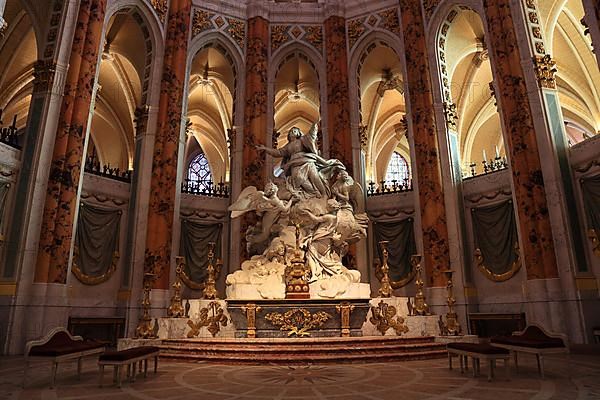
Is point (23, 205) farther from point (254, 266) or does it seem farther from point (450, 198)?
point (450, 198)

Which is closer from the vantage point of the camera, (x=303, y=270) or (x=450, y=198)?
(x=303, y=270)

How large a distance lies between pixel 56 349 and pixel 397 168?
21660mm

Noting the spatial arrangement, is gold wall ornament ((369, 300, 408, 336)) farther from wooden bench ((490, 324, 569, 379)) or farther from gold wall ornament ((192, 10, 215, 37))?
gold wall ornament ((192, 10, 215, 37))

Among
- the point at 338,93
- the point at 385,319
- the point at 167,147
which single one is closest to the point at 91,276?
the point at 167,147

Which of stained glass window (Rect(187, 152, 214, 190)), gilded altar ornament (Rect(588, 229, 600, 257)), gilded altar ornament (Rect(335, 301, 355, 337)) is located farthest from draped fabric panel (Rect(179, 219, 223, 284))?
stained glass window (Rect(187, 152, 214, 190))

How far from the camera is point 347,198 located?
1035cm

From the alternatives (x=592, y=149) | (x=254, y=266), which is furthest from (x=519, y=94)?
(x=254, y=266)

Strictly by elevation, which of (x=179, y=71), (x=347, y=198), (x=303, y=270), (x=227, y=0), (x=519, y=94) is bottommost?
(x=303, y=270)

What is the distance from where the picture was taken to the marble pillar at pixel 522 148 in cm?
953

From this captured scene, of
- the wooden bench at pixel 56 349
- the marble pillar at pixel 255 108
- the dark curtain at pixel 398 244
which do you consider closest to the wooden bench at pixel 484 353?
the wooden bench at pixel 56 349

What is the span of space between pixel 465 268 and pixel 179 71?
1014cm

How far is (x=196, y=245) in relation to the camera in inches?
532

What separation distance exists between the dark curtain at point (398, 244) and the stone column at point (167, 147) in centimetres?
643

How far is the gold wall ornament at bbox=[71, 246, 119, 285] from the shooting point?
37.0 ft
